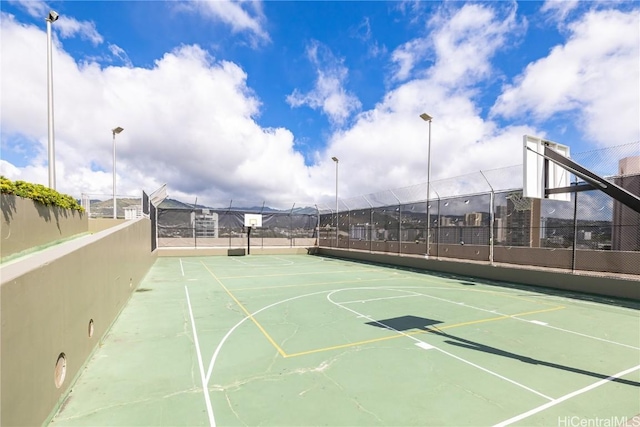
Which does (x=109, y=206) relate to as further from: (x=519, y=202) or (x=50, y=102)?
(x=519, y=202)

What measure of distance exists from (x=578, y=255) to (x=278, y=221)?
21880 mm

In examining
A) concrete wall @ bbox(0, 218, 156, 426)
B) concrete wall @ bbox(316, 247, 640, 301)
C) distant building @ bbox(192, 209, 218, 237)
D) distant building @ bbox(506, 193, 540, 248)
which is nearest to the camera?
concrete wall @ bbox(0, 218, 156, 426)

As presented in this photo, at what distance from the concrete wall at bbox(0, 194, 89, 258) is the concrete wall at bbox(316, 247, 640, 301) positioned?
50.1 ft

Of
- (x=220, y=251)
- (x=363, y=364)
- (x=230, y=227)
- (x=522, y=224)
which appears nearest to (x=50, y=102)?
(x=363, y=364)

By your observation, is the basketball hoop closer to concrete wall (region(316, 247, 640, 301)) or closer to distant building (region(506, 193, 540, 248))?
distant building (region(506, 193, 540, 248))

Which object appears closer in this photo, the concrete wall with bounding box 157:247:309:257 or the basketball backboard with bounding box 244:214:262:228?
the concrete wall with bounding box 157:247:309:257

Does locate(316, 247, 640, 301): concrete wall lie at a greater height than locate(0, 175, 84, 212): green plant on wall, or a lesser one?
lesser

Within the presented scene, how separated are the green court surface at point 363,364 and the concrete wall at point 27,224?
2324 millimetres

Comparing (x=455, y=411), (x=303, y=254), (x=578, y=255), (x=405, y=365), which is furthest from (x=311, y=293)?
(x=303, y=254)

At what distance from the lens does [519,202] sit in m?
14.6

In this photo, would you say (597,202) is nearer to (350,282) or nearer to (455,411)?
(350,282)

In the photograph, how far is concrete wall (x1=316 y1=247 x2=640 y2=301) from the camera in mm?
9984

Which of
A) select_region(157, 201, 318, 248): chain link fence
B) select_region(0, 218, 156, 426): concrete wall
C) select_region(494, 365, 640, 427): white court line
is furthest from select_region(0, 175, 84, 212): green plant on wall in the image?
select_region(157, 201, 318, 248): chain link fence

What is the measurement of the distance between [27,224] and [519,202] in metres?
17.2
